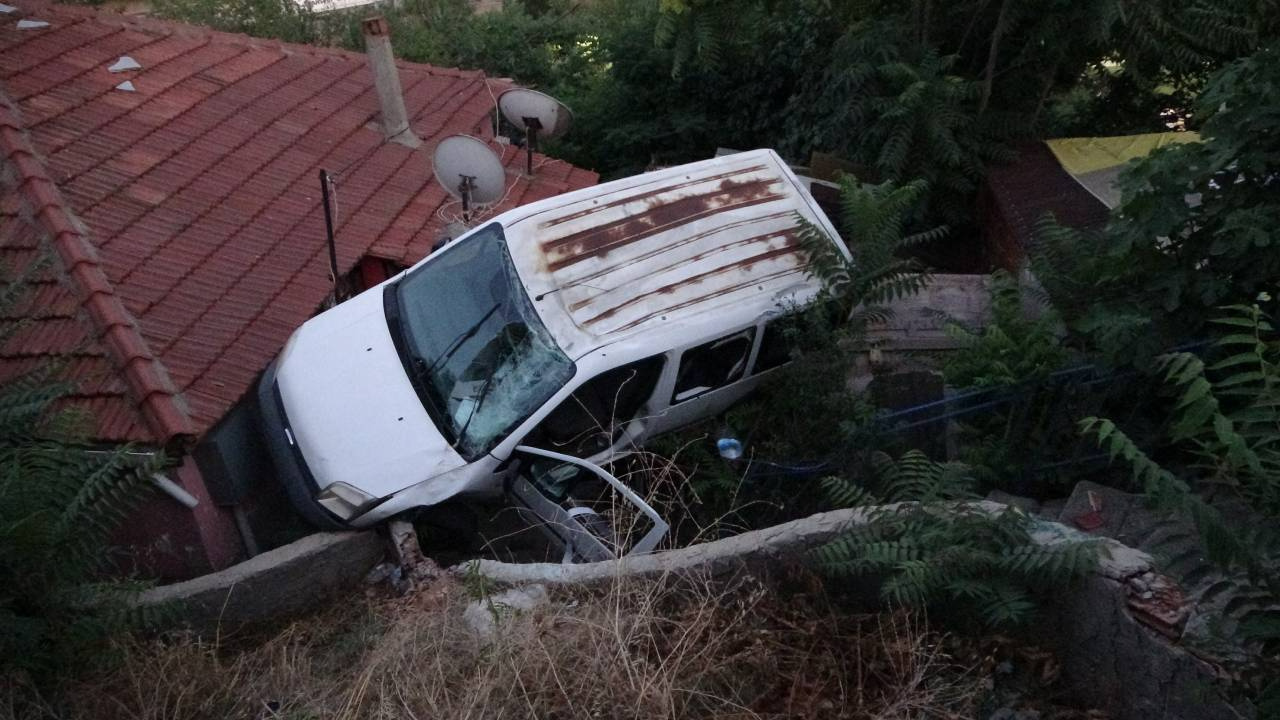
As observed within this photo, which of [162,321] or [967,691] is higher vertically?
[967,691]

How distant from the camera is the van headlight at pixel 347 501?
5020mm

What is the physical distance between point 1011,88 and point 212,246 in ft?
24.6

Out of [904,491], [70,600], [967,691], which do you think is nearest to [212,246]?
[70,600]

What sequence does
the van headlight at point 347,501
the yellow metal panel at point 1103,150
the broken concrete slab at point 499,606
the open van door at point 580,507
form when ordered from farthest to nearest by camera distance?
the yellow metal panel at point 1103,150
the van headlight at point 347,501
the open van door at point 580,507
the broken concrete slab at point 499,606

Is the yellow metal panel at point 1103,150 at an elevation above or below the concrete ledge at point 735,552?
below

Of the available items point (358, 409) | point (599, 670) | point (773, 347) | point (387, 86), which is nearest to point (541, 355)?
point (358, 409)

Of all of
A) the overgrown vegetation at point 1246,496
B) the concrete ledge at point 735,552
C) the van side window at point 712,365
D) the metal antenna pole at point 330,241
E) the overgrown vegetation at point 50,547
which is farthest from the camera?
the metal antenna pole at point 330,241

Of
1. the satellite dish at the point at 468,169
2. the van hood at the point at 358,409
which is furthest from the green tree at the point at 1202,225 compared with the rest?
the satellite dish at the point at 468,169

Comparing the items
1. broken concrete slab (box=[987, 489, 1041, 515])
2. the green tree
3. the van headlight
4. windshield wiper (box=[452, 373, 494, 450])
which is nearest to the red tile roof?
the van headlight

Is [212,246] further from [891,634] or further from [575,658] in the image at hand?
[891,634]

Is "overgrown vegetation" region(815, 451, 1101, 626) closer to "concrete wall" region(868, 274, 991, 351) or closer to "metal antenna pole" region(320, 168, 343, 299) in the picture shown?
"concrete wall" region(868, 274, 991, 351)

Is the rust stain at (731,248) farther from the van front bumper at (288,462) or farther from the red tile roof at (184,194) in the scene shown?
the red tile roof at (184,194)

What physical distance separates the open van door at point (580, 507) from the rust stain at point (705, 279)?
2.78 ft

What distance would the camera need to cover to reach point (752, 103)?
37.1ft
